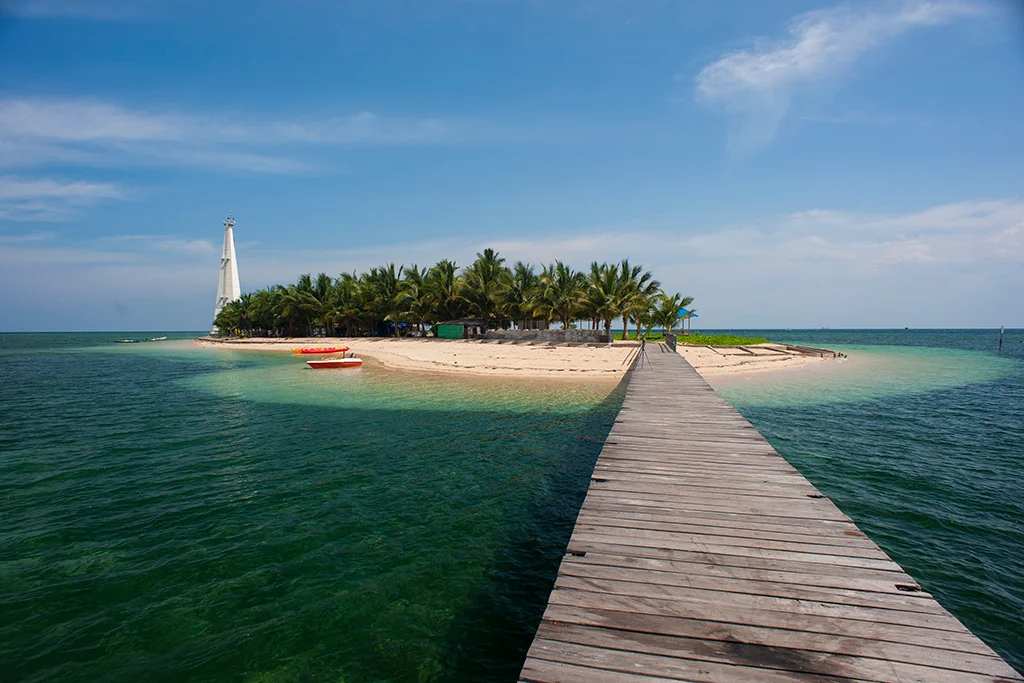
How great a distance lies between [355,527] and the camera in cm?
769

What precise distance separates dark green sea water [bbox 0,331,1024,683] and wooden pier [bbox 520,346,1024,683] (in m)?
1.54

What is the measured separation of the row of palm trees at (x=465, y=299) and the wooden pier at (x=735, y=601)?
38712 mm

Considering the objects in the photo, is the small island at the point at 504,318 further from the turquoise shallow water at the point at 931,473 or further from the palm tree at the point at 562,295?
the turquoise shallow water at the point at 931,473

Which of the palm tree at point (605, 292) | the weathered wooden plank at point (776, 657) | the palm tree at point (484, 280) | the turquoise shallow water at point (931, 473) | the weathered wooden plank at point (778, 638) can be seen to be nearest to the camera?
the weathered wooden plank at point (776, 657)

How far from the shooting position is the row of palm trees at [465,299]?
147 feet

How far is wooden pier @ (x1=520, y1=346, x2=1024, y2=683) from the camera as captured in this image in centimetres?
299

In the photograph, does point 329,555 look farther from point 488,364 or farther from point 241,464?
point 488,364

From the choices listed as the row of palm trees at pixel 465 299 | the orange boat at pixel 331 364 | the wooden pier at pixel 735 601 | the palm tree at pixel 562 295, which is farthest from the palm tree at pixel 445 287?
the wooden pier at pixel 735 601

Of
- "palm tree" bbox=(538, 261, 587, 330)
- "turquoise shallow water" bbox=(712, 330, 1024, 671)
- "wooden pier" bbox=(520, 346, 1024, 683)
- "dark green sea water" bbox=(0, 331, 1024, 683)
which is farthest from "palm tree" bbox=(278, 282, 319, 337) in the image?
"wooden pier" bbox=(520, 346, 1024, 683)

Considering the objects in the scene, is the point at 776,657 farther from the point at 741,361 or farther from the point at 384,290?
the point at 384,290

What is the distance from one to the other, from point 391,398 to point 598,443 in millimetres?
10978

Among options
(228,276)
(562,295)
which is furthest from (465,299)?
(228,276)

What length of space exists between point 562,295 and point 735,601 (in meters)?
45.3

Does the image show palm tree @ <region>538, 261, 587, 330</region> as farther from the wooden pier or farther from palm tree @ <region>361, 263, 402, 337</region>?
the wooden pier
